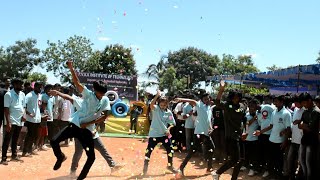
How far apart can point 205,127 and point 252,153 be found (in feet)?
3.98

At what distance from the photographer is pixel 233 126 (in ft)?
22.4

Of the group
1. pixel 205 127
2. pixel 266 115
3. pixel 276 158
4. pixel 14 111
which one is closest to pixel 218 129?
pixel 205 127

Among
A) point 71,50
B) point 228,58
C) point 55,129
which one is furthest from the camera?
point 228,58

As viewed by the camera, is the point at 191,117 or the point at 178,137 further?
the point at 178,137

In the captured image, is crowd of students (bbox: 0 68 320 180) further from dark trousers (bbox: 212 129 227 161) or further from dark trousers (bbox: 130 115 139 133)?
dark trousers (bbox: 130 115 139 133)

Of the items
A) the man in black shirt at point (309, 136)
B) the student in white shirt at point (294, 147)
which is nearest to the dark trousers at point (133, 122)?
the student in white shirt at point (294, 147)

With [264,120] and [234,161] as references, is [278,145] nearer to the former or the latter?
[264,120]

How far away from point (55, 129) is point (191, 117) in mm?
4399

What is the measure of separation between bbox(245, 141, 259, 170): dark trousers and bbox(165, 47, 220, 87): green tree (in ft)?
115

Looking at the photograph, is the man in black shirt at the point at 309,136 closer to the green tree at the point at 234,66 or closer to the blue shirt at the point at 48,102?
the blue shirt at the point at 48,102

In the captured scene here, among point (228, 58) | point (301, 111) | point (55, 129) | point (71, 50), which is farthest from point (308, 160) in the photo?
point (228, 58)

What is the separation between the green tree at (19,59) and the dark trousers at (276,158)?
48.8 metres

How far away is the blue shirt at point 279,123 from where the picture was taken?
7.57 metres

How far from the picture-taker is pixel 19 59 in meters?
54.0
